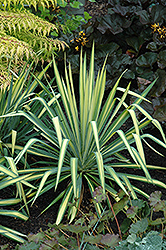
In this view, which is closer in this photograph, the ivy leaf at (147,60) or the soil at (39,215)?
the soil at (39,215)

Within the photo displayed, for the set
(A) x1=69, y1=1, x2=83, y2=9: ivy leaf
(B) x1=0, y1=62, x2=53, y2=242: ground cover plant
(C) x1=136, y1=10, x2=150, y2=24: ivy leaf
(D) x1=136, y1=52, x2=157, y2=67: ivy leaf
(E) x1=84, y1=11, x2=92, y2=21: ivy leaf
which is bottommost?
(B) x1=0, y1=62, x2=53, y2=242: ground cover plant

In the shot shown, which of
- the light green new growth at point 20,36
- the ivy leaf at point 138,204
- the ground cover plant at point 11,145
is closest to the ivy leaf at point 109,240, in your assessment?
the ivy leaf at point 138,204

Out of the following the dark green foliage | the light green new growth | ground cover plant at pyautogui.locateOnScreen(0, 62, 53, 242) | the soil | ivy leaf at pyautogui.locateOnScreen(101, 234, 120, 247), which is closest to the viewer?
ivy leaf at pyautogui.locateOnScreen(101, 234, 120, 247)

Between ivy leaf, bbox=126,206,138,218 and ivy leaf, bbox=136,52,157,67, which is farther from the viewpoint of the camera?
ivy leaf, bbox=136,52,157,67

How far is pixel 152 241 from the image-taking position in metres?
0.98

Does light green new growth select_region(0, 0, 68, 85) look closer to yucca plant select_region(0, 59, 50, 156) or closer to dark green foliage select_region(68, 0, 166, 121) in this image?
yucca plant select_region(0, 59, 50, 156)

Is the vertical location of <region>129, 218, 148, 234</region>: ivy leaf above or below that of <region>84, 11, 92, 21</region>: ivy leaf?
below

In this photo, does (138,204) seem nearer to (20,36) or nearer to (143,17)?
(143,17)

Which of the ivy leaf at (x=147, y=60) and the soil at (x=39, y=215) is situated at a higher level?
the ivy leaf at (x=147, y=60)

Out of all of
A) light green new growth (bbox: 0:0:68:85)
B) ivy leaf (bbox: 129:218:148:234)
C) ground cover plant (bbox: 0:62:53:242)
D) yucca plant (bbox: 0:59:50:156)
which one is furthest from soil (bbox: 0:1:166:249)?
light green new growth (bbox: 0:0:68:85)

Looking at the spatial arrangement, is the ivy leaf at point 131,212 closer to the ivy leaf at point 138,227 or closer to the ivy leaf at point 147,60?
the ivy leaf at point 138,227

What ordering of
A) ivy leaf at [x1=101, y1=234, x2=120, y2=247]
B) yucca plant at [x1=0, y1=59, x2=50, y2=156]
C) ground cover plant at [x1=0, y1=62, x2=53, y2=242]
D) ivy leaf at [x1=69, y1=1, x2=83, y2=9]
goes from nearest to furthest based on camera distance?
ivy leaf at [x1=101, y1=234, x2=120, y2=247] < ground cover plant at [x1=0, y1=62, x2=53, y2=242] < yucca plant at [x1=0, y1=59, x2=50, y2=156] < ivy leaf at [x1=69, y1=1, x2=83, y2=9]

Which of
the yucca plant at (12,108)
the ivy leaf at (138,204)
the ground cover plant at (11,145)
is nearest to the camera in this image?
the ivy leaf at (138,204)

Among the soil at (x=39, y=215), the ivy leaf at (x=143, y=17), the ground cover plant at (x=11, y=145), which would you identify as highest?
the ivy leaf at (x=143, y=17)
